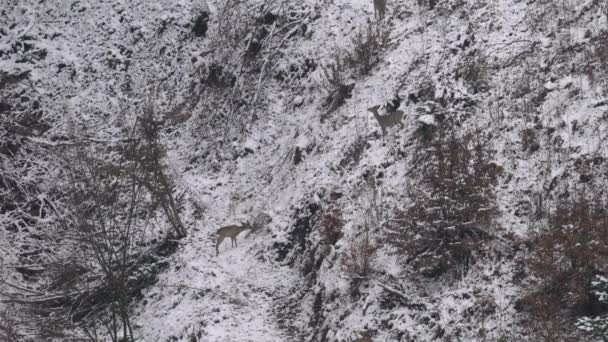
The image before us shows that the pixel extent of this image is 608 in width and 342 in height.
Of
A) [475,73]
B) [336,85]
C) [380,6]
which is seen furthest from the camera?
[380,6]

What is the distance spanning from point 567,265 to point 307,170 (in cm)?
531

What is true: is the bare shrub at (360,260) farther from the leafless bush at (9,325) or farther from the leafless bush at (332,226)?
the leafless bush at (9,325)

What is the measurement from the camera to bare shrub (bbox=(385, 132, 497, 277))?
21.5 ft

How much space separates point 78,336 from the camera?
9930 millimetres

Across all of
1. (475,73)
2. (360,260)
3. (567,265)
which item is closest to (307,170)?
(360,260)

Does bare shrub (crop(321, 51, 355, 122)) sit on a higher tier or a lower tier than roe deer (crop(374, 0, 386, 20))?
lower

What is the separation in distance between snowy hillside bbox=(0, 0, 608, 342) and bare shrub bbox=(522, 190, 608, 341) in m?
0.02

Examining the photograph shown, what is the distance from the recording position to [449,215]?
6656mm

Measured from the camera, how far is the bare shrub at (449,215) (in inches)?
258

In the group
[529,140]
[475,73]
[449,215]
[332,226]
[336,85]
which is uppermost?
[336,85]

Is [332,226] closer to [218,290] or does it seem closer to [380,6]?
[218,290]

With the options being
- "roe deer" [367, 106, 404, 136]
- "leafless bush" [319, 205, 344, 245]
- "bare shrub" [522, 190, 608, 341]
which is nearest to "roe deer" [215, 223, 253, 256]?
"leafless bush" [319, 205, 344, 245]

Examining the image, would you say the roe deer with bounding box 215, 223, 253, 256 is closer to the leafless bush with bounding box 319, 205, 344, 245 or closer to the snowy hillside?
the snowy hillside

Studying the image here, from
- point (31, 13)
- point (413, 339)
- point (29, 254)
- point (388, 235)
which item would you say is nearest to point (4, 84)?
point (31, 13)
